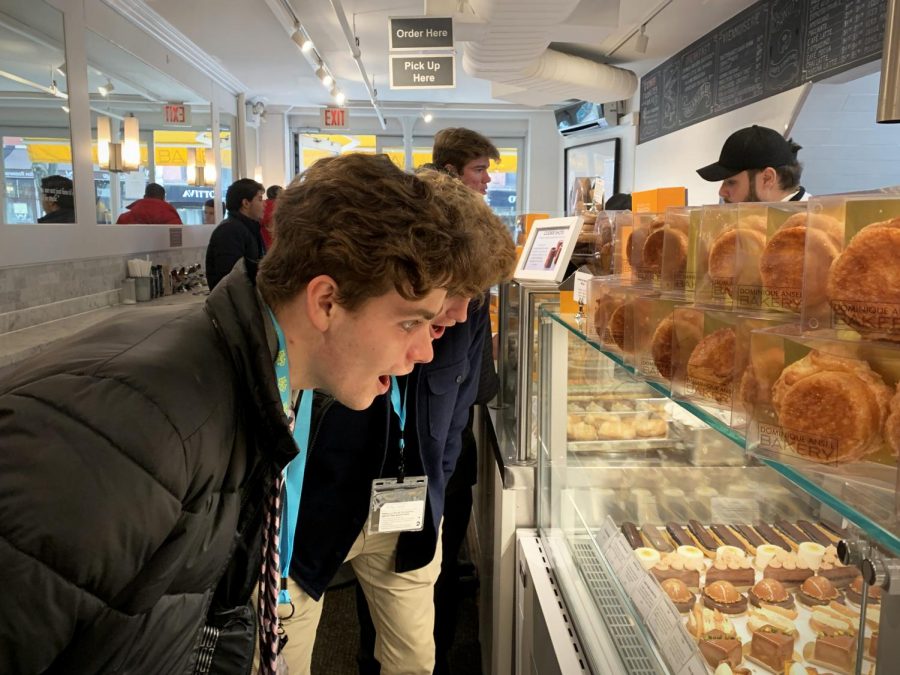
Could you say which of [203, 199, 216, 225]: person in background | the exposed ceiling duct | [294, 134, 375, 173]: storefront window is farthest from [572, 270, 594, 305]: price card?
[294, 134, 375, 173]: storefront window

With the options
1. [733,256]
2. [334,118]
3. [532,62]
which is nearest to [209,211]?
[334,118]

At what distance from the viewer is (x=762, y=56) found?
5547 mm

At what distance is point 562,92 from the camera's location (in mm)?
8180

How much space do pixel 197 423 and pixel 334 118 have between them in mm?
9840

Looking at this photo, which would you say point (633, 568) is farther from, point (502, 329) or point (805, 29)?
point (805, 29)

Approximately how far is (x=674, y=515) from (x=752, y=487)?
0.25m

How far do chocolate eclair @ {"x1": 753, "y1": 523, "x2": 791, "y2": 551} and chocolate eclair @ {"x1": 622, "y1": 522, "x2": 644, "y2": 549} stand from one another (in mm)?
280

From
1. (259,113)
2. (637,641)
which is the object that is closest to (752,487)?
(637,641)

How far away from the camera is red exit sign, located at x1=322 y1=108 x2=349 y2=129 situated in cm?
1012

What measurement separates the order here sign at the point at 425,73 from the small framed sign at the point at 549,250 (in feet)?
13.2

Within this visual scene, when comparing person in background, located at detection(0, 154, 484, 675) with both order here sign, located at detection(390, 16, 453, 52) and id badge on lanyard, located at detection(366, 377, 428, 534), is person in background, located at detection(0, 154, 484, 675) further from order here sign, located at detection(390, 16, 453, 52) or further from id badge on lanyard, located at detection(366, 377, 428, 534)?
order here sign, located at detection(390, 16, 453, 52)

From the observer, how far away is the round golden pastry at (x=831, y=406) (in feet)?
2.36

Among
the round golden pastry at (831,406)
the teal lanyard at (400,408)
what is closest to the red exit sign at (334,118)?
the teal lanyard at (400,408)

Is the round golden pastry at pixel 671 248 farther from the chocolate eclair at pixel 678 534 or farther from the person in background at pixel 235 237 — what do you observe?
the person in background at pixel 235 237
